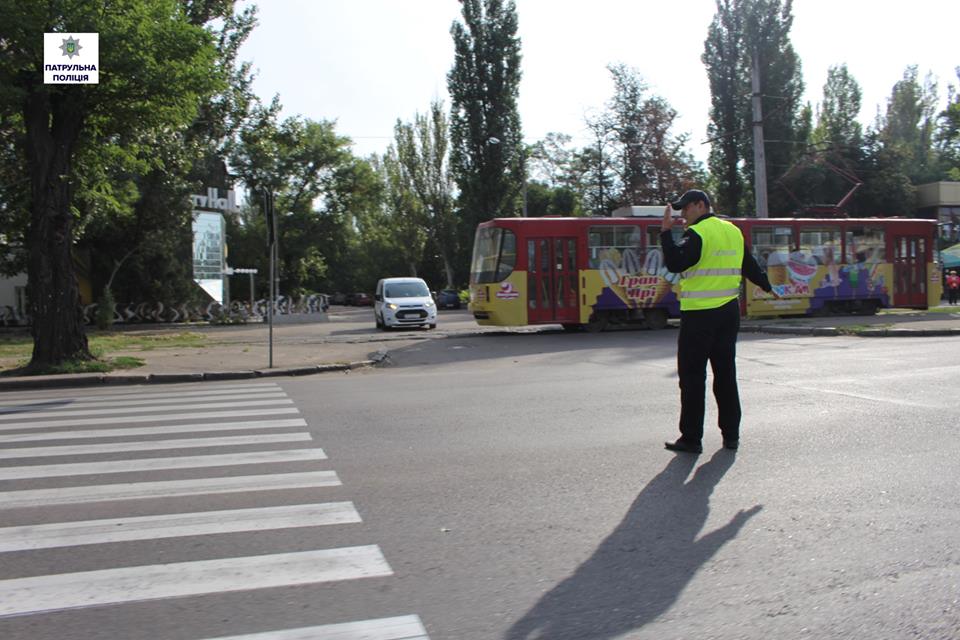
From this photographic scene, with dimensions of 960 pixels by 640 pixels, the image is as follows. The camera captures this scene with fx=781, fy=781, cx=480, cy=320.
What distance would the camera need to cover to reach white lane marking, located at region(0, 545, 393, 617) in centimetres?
346

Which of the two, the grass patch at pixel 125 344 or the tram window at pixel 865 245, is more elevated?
the tram window at pixel 865 245

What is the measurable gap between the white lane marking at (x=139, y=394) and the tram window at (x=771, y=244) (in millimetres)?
17037

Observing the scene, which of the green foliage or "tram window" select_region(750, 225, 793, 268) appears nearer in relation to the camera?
"tram window" select_region(750, 225, 793, 268)

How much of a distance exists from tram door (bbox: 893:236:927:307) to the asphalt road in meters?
19.5

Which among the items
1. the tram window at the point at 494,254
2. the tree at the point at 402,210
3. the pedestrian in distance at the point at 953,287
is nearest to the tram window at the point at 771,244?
the tram window at the point at 494,254

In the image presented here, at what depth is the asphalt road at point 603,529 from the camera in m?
3.25

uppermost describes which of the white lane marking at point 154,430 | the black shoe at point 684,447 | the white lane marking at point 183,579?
the black shoe at point 684,447

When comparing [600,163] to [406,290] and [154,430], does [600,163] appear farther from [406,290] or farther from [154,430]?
[154,430]

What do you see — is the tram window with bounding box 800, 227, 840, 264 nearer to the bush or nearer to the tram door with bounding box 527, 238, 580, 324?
the tram door with bounding box 527, 238, 580, 324

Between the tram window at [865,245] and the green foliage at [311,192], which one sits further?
the green foliage at [311,192]

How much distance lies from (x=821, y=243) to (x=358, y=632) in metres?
24.8

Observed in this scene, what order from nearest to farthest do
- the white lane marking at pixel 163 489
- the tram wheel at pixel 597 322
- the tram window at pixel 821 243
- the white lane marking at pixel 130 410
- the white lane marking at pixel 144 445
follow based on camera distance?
the white lane marking at pixel 163 489
the white lane marking at pixel 144 445
the white lane marking at pixel 130 410
the tram wheel at pixel 597 322
the tram window at pixel 821 243

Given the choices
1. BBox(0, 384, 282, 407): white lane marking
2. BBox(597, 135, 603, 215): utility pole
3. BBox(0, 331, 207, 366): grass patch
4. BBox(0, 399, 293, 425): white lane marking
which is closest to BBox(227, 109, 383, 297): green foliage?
BBox(597, 135, 603, 215): utility pole

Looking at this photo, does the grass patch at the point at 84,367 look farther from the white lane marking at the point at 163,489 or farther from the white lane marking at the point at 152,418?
the white lane marking at the point at 163,489
